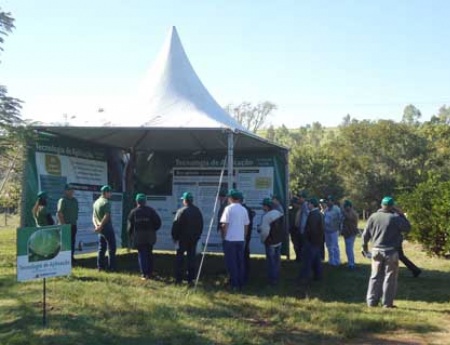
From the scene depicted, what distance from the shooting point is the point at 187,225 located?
10508 mm

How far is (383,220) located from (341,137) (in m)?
46.1

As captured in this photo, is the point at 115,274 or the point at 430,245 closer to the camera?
the point at 115,274

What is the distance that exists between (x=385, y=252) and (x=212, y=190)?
6167 millimetres

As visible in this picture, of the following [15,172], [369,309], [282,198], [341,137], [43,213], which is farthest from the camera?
[341,137]

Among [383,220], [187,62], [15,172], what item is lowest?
[383,220]

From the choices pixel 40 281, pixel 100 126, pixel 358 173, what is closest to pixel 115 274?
pixel 40 281

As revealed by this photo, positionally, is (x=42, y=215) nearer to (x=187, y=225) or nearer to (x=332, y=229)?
(x=187, y=225)

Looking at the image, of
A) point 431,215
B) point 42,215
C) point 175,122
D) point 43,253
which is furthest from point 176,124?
point 431,215

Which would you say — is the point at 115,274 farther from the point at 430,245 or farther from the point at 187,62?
the point at 430,245

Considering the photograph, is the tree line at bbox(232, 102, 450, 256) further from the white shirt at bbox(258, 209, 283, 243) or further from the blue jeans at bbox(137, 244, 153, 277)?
the blue jeans at bbox(137, 244, 153, 277)

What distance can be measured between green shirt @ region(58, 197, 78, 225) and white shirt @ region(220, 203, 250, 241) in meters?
3.26

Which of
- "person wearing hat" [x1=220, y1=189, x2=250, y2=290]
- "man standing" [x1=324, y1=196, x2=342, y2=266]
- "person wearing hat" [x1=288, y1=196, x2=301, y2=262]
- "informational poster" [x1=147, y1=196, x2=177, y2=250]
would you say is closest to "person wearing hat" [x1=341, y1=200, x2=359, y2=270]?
"man standing" [x1=324, y1=196, x2=342, y2=266]

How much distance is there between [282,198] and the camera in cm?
1402

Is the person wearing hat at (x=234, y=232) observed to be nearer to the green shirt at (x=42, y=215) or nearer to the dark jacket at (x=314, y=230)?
the dark jacket at (x=314, y=230)
